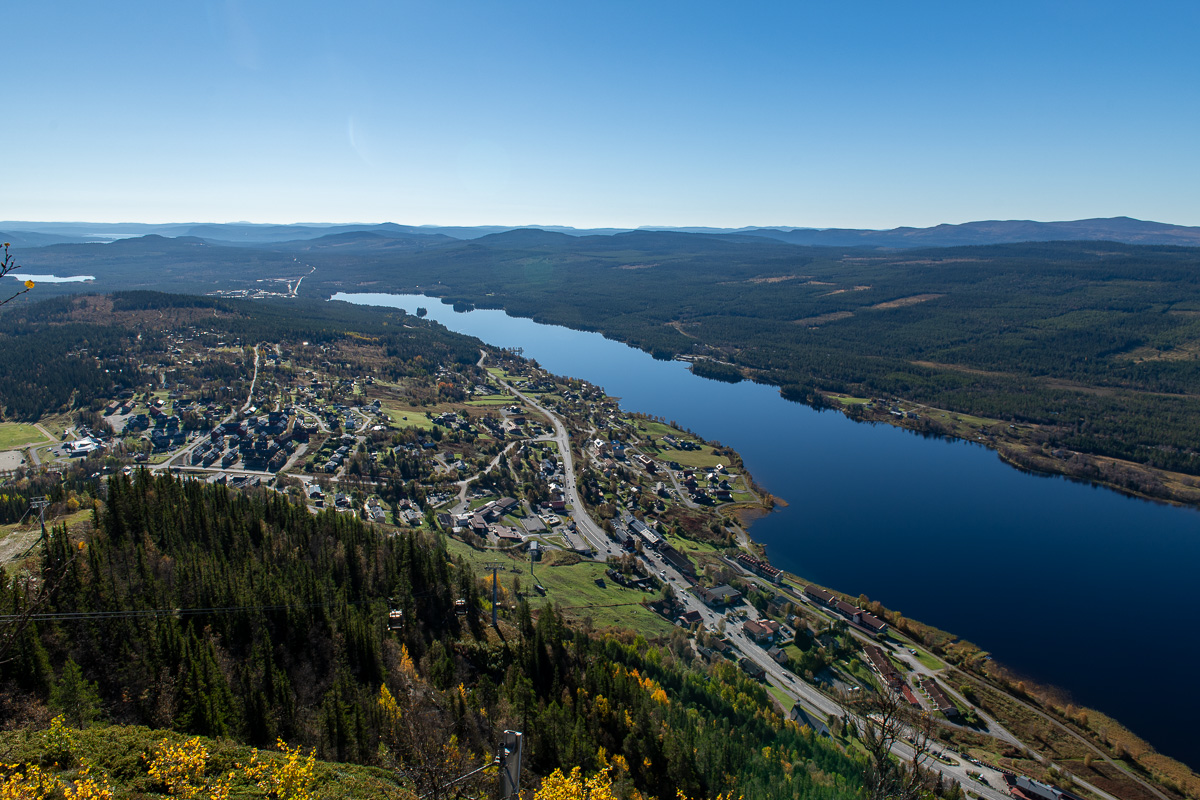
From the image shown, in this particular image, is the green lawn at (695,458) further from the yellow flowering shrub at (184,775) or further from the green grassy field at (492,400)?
the yellow flowering shrub at (184,775)

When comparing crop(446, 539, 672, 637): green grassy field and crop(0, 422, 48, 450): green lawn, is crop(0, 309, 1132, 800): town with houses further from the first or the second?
crop(0, 422, 48, 450): green lawn

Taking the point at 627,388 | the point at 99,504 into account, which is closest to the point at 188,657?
the point at 99,504

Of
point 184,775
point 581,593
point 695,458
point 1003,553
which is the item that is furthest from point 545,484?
point 184,775

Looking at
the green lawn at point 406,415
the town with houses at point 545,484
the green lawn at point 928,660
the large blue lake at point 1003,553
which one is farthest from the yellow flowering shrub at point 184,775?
the green lawn at point 406,415

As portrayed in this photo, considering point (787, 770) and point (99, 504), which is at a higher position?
point (99, 504)

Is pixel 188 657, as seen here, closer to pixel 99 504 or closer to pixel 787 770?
pixel 99 504

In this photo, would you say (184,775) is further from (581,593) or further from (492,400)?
(492,400)
